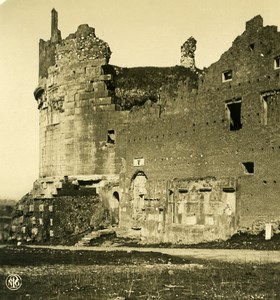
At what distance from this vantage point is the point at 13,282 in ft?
45.5

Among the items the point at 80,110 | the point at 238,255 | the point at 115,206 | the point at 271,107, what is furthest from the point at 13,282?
the point at 80,110

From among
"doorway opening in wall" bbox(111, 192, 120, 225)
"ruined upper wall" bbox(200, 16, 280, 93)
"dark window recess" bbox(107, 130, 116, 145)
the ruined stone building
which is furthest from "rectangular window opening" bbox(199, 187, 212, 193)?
"dark window recess" bbox(107, 130, 116, 145)

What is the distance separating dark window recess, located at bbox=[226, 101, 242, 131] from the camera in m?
26.1

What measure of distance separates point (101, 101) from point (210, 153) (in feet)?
31.0

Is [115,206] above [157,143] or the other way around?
the other way around

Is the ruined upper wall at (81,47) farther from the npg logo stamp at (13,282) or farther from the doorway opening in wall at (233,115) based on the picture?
the npg logo stamp at (13,282)

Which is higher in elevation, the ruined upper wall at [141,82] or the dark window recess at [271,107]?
the ruined upper wall at [141,82]

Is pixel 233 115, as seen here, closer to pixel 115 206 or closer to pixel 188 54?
pixel 115 206

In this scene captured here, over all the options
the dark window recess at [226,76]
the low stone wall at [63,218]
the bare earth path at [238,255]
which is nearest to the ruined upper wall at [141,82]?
the low stone wall at [63,218]

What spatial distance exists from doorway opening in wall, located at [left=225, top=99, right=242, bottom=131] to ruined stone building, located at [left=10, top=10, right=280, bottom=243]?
4cm

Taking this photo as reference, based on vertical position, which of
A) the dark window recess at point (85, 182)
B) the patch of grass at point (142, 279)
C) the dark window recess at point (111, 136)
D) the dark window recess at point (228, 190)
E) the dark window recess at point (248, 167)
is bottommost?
the patch of grass at point (142, 279)

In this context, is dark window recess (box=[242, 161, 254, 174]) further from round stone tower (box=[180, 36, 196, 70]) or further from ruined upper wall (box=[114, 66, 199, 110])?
round stone tower (box=[180, 36, 196, 70])

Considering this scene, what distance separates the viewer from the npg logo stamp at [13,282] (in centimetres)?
1337

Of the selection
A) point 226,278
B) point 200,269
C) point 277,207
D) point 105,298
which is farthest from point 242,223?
point 105,298
